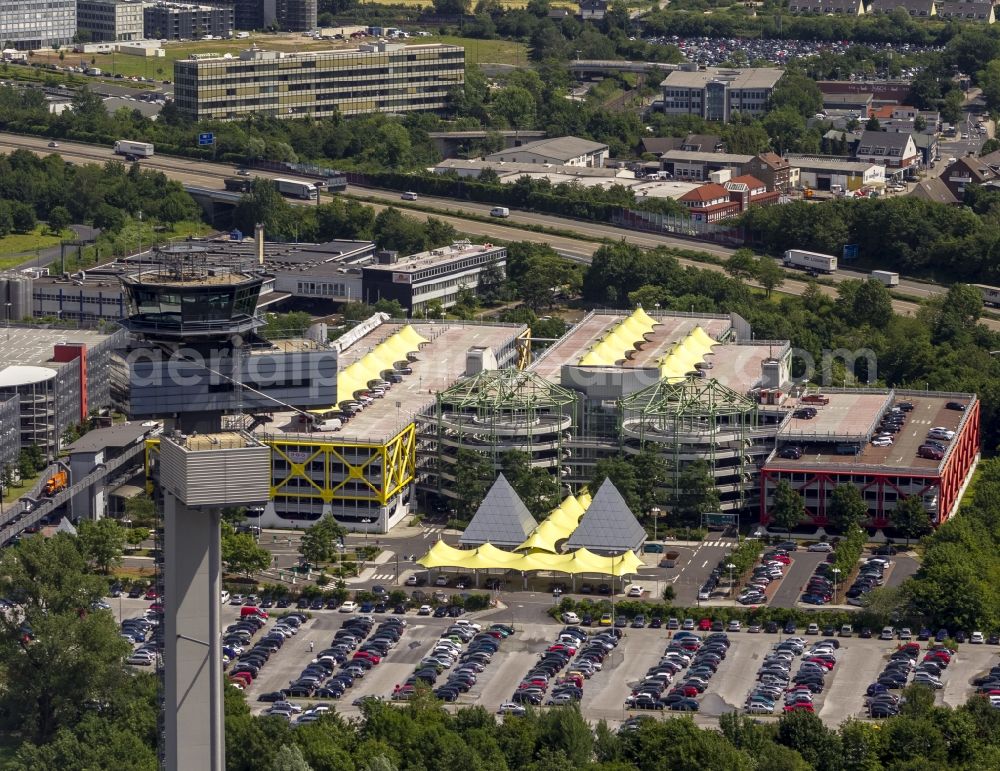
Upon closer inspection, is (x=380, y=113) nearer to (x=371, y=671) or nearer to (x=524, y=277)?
(x=524, y=277)

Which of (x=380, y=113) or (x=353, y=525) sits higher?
(x=380, y=113)

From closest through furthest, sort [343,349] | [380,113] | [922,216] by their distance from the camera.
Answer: [343,349]
[922,216]
[380,113]

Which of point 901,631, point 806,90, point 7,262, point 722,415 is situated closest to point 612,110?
point 806,90

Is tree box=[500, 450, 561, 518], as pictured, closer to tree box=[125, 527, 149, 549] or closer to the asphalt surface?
the asphalt surface

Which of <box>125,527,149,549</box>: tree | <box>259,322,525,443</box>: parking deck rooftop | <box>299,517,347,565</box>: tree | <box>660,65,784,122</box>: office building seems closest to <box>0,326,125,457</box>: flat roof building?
<box>125,527,149,549</box>: tree

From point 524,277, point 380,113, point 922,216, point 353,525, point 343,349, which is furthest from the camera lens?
point 380,113

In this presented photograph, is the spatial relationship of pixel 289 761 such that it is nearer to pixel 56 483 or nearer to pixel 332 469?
pixel 332 469

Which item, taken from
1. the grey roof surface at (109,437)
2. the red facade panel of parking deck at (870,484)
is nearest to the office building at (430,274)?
the grey roof surface at (109,437)

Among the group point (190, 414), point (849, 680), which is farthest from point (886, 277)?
point (190, 414)
